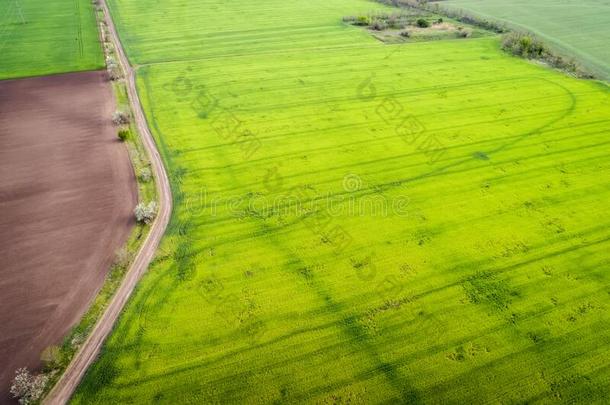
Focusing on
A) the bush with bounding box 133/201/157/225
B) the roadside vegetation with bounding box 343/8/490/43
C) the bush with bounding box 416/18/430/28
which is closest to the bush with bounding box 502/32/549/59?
the roadside vegetation with bounding box 343/8/490/43

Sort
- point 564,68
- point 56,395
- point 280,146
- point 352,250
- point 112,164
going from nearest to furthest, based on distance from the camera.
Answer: point 56,395 → point 352,250 → point 112,164 → point 280,146 → point 564,68

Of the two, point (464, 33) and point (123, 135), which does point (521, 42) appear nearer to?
point (464, 33)

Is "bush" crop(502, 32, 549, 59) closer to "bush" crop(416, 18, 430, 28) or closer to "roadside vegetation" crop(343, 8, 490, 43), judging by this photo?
"roadside vegetation" crop(343, 8, 490, 43)

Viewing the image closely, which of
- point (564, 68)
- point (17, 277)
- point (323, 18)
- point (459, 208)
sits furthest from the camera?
point (323, 18)

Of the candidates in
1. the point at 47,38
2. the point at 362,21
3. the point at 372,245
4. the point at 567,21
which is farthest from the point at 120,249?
the point at 567,21

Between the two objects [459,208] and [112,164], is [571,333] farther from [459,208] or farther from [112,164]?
[112,164]

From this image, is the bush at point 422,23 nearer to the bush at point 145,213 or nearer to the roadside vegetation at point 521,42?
the roadside vegetation at point 521,42

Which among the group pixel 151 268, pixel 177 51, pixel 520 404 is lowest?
pixel 520 404

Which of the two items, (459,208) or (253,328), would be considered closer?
(253,328)

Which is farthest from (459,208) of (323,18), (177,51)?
(323,18)
